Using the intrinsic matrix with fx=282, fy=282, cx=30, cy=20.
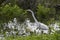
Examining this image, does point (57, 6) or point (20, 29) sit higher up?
point (57, 6)

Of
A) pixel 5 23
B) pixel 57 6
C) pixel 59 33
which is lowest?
pixel 59 33

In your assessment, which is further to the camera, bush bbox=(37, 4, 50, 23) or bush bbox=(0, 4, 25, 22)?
bush bbox=(37, 4, 50, 23)

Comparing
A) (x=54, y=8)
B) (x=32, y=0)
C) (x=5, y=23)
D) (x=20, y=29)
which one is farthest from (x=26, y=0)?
(x=20, y=29)

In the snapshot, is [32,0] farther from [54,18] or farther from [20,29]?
[20,29]

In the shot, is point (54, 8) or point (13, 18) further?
point (54, 8)

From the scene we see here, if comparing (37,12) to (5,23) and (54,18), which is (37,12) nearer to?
(54,18)

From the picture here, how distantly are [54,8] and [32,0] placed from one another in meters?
1.05

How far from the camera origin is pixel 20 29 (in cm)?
955

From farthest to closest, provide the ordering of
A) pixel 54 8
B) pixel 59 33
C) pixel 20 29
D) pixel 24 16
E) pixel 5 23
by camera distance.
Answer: pixel 54 8 → pixel 24 16 → pixel 5 23 → pixel 20 29 → pixel 59 33

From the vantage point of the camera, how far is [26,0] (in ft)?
41.9

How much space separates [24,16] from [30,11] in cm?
48

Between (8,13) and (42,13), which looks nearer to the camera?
(8,13)

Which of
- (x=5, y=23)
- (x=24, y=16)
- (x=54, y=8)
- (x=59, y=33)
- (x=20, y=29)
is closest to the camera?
(x=59, y=33)

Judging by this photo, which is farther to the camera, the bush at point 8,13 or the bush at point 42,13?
the bush at point 42,13
